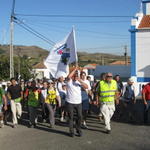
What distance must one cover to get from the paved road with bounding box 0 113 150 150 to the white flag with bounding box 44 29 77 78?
2.28m

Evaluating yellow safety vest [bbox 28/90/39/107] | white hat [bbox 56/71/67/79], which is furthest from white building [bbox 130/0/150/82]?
yellow safety vest [bbox 28/90/39/107]

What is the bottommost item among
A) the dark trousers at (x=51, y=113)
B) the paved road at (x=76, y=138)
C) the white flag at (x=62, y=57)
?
the paved road at (x=76, y=138)

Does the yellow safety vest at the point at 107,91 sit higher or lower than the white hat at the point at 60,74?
lower

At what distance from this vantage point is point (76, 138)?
7867mm

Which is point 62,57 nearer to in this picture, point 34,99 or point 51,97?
point 51,97

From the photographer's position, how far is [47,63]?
11531 mm

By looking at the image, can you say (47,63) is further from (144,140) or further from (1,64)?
(1,64)

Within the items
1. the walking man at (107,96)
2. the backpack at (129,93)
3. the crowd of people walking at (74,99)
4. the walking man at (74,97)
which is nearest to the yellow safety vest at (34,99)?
the crowd of people walking at (74,99)

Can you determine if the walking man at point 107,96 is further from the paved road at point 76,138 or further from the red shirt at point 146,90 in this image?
the red shirt at point 146,90

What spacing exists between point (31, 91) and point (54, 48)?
2309 millimetres

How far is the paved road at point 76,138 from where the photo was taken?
23.1 ft

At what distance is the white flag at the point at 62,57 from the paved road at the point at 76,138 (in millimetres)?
2284

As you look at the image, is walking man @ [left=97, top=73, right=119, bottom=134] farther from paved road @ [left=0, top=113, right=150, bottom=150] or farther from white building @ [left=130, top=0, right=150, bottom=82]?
white building @ [left=130, top=0, right=150, bottom=82]

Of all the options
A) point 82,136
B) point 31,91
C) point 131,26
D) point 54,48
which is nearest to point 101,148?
point 82,136
